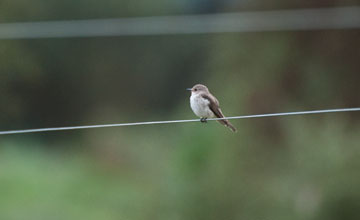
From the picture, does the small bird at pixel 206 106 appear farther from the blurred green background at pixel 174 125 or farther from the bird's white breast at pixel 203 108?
the blurred green background at pixel 174 125

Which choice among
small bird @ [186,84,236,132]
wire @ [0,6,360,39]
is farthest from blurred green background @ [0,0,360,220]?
small bird @ [186,84,236,132]

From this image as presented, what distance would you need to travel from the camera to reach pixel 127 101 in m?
24.1

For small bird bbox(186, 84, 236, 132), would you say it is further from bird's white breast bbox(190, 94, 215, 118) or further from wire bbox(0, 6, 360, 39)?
wire bbox(0, 6, 360, 39)

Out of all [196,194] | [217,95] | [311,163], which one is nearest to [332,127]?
[311,163]

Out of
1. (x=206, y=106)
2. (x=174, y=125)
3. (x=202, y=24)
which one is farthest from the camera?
(x=202, y=24)

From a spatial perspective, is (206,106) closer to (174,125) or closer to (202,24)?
→ (174,125)

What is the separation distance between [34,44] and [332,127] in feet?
35.3

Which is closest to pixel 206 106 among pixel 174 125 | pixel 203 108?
pixel 203 108

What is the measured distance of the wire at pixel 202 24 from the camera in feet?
57.3

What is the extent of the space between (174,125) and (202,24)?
2.37 metres

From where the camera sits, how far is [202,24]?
22188 millimetres

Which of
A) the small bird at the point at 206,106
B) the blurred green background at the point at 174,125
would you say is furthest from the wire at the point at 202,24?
the small bird at the point at 206,106

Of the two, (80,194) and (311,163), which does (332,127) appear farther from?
(80,194)

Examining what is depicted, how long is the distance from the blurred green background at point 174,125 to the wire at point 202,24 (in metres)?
0.20
